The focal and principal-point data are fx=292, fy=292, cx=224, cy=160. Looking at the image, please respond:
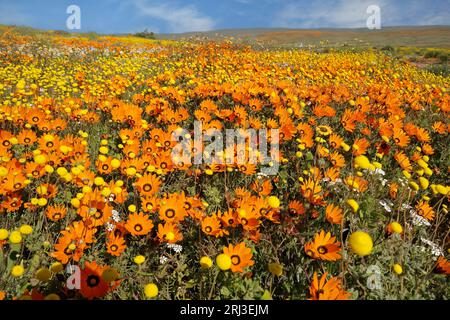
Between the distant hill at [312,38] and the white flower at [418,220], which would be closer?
the white flower at [418,220]

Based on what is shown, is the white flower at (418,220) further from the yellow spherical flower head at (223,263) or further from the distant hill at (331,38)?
the distant hill at (331,38)

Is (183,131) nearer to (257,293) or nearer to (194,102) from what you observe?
(194,102)

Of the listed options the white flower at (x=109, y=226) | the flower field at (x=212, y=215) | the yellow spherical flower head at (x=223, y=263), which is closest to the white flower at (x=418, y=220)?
the flower field at (x=212, y=215)

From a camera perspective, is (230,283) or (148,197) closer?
(230,283)

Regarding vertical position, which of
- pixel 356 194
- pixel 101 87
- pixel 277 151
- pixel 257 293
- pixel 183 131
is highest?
pixel 101 87

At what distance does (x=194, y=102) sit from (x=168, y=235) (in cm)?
377

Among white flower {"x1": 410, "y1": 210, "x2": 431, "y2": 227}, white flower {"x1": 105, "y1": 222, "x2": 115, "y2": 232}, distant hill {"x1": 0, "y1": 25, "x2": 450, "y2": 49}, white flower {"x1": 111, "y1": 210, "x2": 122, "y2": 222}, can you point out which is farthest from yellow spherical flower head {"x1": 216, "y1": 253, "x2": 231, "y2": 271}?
distant hill {"x1": 0, "y1": 25, "x2": 450, "y2": 49}

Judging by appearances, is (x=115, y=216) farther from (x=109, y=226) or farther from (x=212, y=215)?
(x=212, y=215)

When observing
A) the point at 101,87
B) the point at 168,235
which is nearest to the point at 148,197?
the point at 168,235

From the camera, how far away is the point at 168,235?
2086mm

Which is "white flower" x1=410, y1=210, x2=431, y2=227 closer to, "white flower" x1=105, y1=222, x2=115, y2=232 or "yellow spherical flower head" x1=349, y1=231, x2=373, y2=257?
"yellow spherical flower head" x1=349, y1=231, x2=373, y2=257

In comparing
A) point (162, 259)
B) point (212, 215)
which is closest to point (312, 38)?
point (212, 215)

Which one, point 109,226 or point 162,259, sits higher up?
point 109,226

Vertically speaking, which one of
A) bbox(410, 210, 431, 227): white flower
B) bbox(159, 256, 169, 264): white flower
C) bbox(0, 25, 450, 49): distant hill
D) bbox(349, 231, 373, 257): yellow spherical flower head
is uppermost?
bbox(0, 25, 450, 49): distant hill
